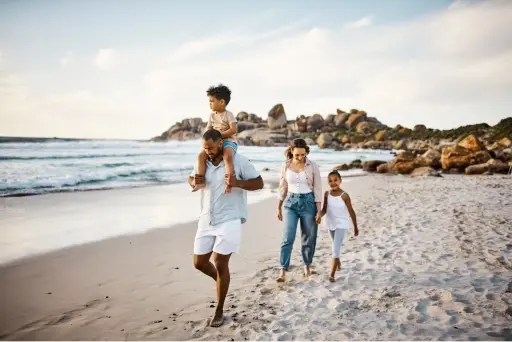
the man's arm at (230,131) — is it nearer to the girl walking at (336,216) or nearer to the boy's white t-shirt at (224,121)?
the boy's white t-shirt at (224,121)

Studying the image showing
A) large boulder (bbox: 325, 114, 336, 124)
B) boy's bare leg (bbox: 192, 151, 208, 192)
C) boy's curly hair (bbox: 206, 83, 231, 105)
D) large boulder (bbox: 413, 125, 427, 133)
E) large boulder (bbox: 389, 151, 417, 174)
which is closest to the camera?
boy's bare leg (bbox: 192, 151, 208, 192)

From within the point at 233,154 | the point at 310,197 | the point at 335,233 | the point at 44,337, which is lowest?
the point at 44,337

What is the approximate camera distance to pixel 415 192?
44.7 feet

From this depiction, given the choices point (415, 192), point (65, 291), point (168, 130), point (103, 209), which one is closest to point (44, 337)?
point (65, 291)

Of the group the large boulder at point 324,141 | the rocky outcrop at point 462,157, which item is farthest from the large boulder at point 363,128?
the rocky outcrop at point 462,157

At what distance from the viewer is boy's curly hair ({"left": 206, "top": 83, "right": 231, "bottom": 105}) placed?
164 inches

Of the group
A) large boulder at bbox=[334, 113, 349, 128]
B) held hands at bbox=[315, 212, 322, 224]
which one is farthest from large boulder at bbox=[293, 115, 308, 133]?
held hands at bbox=[315, 212, 322, 224]

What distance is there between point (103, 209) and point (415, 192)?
10843 mm

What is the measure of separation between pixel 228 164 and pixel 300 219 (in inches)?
76.6

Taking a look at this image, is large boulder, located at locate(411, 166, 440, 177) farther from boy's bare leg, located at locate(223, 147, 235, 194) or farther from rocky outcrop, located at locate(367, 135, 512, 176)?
boy's bare leg, located at locate(223, 147, 235, 194)

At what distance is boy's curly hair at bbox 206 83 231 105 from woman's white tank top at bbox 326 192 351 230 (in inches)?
81.9

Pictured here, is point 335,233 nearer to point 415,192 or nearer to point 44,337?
point 44,337

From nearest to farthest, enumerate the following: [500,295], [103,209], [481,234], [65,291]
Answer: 1. [500,295]
2. [65,291]
3. [481,234]
4. [103,209]

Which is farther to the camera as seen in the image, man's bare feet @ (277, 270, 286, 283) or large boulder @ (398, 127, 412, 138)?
large boulder @ (398, 127, 412, 138)
